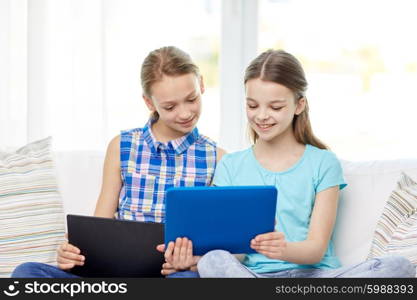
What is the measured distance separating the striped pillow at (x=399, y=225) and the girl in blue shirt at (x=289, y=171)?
0.48 feet

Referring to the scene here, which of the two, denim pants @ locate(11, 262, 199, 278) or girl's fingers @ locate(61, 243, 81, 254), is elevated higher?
girl's fingers @ locate(61, 243, 81, 254)

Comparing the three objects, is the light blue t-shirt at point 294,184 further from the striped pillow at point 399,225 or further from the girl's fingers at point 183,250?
the girl's fingers at point 183,250

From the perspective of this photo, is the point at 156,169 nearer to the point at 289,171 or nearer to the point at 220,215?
the point at 289,171

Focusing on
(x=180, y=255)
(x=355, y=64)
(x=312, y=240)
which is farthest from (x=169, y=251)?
(x=355, y=64)

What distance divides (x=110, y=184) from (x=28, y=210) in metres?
0.28

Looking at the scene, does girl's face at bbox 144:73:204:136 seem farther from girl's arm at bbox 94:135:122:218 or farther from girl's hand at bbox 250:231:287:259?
girl's hand at bbox 250:231:287:259

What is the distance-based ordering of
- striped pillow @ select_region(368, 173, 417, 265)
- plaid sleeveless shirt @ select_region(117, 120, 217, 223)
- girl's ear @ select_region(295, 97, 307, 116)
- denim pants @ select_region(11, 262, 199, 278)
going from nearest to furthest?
denim pants @ select_region(11, 262, 199, 278) → striped pillow @ select_region(368, 173, 417, 265) → girl's ear @ select_region(295, 97, 307, 116) → plaid sleeveless shirt @ select_region(117, 120, 217, 223)

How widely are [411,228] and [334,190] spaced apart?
0.79ft

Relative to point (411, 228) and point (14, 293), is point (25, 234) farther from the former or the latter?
point (411, 228)

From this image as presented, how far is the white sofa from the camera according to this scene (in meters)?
2.27

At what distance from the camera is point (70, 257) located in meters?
2.02

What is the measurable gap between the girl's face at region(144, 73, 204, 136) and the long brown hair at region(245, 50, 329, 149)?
18cm

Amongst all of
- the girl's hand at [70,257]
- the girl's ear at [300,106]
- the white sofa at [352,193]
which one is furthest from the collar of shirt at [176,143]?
the girl's hand at [70,257]

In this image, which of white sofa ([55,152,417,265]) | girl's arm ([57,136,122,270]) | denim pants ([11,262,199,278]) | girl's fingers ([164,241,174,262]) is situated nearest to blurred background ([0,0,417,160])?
white sofa ([55,152,417,265])
